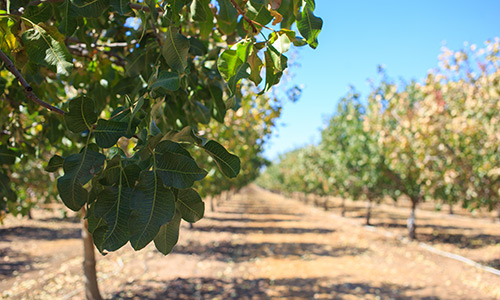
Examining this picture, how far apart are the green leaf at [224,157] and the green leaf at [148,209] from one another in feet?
0.65

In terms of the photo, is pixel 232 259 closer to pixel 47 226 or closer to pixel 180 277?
pixel 180 277

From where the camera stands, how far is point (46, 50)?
1.33 m

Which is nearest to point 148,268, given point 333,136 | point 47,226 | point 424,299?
point 424,299

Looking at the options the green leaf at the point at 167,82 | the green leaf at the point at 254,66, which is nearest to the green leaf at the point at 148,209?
the green leaf at the point at 167,82

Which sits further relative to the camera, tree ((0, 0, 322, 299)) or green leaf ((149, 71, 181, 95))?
green leaf ((149, 71, 181, 95))

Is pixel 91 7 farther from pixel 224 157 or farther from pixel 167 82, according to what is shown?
pixel 224 157

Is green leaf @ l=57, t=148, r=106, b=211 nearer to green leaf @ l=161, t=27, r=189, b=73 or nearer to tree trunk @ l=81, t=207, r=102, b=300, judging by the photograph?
green leaf @ l=161, t=27, r=189, b=73

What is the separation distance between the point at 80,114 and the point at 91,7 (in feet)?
1.47

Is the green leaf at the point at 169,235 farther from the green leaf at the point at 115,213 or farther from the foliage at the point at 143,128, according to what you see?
the green leaf at the point at 115,213

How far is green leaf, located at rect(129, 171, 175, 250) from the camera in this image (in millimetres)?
954

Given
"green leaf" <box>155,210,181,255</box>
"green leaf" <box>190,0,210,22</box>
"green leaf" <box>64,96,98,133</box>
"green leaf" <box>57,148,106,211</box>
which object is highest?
"green leaf" <box>190,0,210,22</box>

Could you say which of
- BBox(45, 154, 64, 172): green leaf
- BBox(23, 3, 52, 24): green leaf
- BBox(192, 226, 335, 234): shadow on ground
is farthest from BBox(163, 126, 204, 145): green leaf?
BBox(192, 226, 335, 234): shadow on ground

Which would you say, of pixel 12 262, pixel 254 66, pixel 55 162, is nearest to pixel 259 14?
pixel 254 66

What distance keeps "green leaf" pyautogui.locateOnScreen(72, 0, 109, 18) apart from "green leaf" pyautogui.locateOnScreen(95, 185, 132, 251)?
2.32ft
